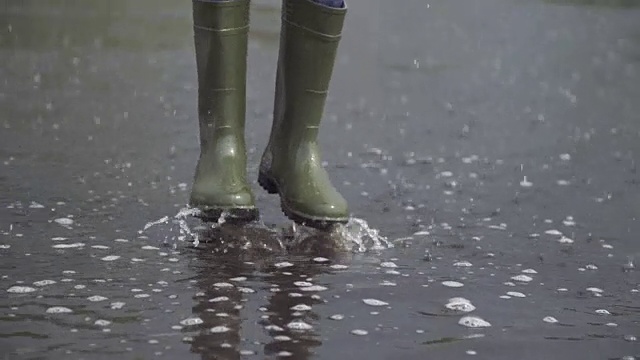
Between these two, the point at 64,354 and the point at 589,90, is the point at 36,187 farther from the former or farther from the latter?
the point at 589,90

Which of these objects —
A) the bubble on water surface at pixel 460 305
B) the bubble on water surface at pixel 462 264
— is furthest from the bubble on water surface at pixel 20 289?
the bubble on water surface at pixel 462 264

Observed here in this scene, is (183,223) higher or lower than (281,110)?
lower

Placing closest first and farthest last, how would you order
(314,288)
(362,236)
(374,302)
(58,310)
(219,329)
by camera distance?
(219,329), (58,310), (374,302), (314,288), (362,236)

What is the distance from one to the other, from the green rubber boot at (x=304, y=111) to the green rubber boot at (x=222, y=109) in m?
0.11

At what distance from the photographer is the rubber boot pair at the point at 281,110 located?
3205mm

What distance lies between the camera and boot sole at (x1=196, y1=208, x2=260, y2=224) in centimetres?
321

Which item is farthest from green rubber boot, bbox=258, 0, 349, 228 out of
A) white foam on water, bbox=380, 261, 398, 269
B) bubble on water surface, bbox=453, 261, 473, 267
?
bubble on water surface, bbox=453, 261, 473, 267

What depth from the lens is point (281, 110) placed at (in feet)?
10.9

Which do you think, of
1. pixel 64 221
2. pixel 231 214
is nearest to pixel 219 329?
pixel 231 214

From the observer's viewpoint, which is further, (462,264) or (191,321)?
(462,264)

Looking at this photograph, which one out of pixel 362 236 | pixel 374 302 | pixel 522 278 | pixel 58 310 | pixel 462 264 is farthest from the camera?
pixel 362 236

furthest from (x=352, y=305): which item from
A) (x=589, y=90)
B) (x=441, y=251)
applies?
(x=589, y=90)

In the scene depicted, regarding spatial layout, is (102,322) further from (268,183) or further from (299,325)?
(268,183)

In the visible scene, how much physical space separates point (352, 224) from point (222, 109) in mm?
497
